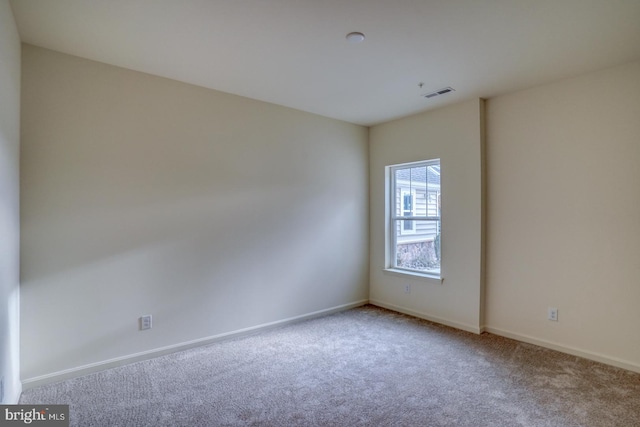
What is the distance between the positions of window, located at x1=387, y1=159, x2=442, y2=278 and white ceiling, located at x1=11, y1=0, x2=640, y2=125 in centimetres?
123

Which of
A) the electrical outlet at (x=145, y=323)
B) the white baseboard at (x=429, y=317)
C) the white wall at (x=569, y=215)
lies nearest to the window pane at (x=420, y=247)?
the white baseboard at (x=429, y=317)

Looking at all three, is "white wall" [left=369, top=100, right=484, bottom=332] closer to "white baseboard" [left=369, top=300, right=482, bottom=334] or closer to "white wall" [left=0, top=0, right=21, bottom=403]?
"white baseboard" [left=369, top=300, right=482, bottom=334]

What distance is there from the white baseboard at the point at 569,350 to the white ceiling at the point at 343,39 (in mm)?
2488

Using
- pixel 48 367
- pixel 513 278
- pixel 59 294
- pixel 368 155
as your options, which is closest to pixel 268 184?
pixel 368 155

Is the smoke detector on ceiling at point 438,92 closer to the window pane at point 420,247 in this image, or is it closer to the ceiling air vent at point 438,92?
the ceiling air vent at point 438,92

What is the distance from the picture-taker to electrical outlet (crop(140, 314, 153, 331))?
3010mm

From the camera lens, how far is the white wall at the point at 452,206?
3.72 metres

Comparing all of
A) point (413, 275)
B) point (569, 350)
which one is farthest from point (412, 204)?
point (569, 350)

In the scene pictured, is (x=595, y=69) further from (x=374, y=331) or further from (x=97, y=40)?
(x=97, y=40)

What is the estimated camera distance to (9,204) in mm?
2143

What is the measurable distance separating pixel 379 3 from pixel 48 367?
3.47m

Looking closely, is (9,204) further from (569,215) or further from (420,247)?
(569,215)

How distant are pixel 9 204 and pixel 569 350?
4552 millimetres

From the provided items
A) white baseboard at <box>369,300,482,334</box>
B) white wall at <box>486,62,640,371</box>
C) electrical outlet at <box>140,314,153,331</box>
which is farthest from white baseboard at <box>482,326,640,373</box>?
electrical outlet at <box>140,314,153,331</box>
